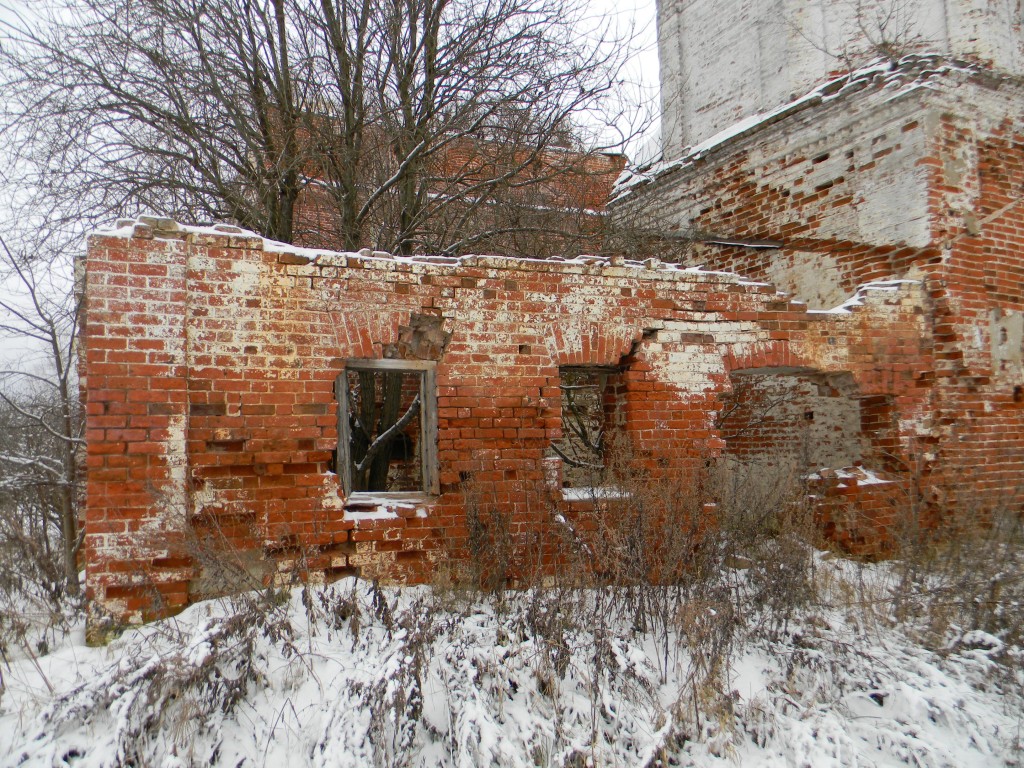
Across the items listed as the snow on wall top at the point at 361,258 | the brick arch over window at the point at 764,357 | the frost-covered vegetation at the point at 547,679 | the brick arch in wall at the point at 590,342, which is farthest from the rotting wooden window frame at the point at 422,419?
the brick arch over window at the point at 764,357

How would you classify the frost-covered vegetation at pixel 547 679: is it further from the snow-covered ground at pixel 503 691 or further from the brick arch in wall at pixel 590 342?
the brick arch in wall at pixel 590 342

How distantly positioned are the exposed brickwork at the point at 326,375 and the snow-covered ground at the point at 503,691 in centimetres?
50

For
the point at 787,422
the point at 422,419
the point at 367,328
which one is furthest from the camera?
the point at 787,422

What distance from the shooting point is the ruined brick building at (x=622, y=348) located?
13.1 feet

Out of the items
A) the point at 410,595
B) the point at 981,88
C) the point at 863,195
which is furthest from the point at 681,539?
the point at 981,88

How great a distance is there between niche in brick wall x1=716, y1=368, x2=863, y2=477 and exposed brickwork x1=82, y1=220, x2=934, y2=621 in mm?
2127

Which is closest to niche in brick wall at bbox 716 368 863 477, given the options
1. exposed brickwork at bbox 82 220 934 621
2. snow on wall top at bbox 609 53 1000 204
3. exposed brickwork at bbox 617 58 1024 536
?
exposed brickwork at bbox 617 58 1024 536

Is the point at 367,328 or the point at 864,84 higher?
the point at 864,84

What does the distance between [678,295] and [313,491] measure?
10.3 feet

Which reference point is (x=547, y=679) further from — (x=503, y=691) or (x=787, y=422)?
(x=787, y=422)

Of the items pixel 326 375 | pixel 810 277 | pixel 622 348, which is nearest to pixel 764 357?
pixel 622 348

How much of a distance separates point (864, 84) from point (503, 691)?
7.30m

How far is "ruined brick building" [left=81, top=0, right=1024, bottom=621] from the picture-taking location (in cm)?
400

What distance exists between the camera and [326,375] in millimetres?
4406
